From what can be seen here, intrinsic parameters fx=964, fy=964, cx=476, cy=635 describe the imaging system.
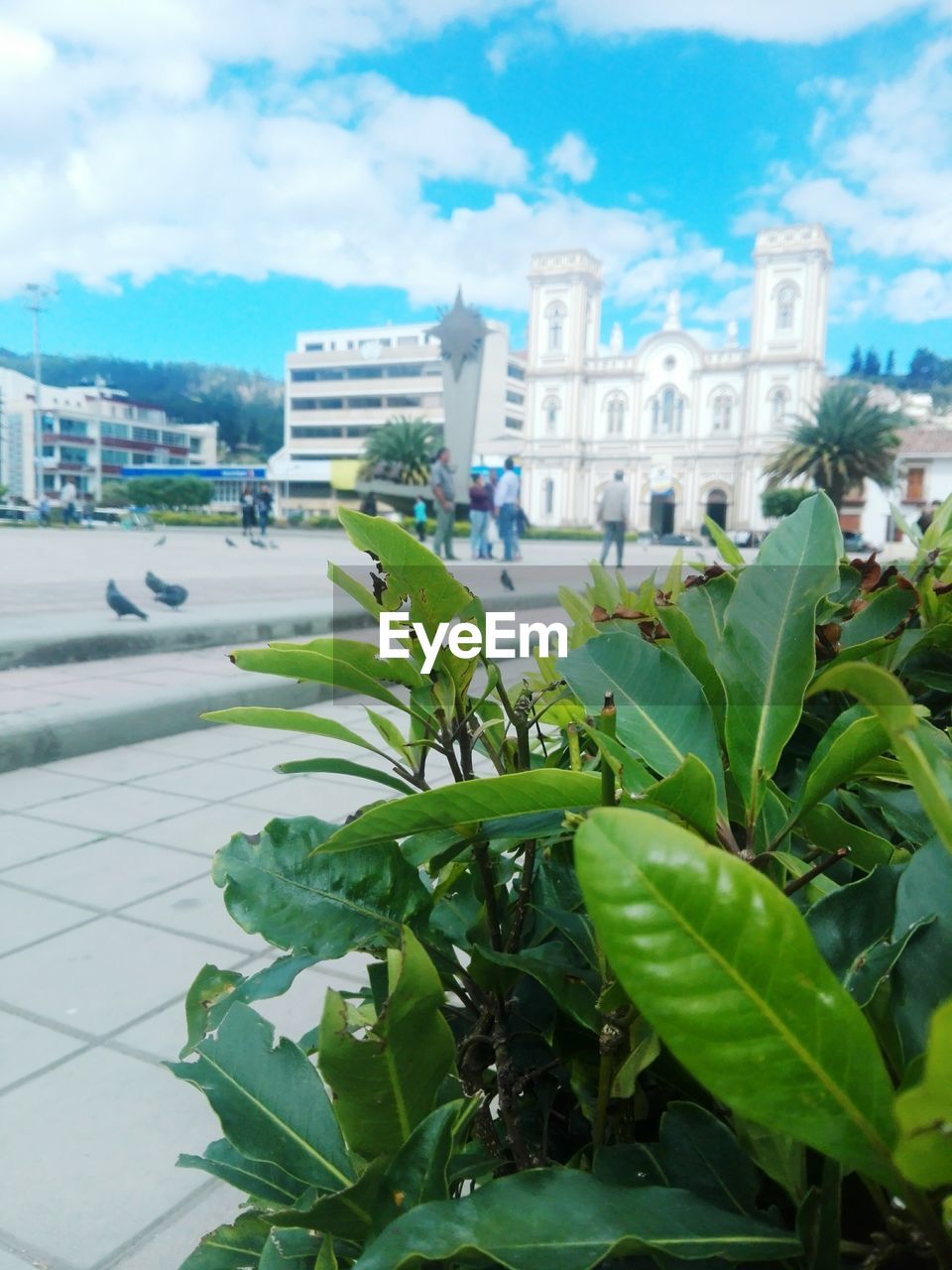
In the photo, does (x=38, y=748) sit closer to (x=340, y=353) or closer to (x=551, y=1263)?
(x=551, y=1263)

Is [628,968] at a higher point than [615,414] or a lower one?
lower

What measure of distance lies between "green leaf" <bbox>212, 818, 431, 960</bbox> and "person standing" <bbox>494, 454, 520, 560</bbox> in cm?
1666

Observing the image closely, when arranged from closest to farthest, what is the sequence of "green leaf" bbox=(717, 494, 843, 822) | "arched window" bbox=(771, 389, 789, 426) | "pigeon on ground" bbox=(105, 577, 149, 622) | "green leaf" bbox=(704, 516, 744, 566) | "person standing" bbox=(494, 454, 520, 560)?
"green leaf" bbox=(717, 494, 843, 822), "green leaf" bbox=(704, 516, 744, 566), "pigeon on ground" bbox=(105, 577, 149, 622), "person standing" bbox=(494, 454, 520, 560), "arched window" bbox=(771, 389, 789, 426)

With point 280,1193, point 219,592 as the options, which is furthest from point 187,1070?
point 219,592

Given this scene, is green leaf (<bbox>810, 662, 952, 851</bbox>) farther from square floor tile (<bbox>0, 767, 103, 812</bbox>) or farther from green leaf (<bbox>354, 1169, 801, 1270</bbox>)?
square floor tile (<bbox>0, 767, 103, 812</bbox>)

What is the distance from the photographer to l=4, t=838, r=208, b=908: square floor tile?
2760 mm

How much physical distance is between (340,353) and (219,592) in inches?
2862

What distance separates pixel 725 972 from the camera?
1.18ft

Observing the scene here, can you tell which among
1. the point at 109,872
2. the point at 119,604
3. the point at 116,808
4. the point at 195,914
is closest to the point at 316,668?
the point at 195,914

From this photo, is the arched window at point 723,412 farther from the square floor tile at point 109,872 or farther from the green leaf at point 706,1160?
the green leaf at point 706,1160

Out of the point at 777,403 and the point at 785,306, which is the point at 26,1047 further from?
the point at 785,306

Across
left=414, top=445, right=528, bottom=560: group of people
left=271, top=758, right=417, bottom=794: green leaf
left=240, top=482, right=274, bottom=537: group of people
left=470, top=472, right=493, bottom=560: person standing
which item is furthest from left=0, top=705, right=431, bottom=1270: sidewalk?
left=240, top=482, right=274, bottom=537: group of people

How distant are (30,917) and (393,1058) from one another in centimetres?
244

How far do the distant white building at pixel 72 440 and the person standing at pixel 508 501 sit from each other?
65046 millimetres
